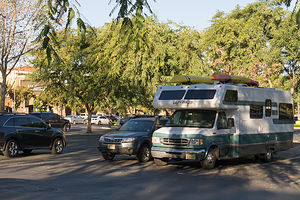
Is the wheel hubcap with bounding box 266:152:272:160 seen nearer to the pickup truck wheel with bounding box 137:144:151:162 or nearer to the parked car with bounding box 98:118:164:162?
the parked car with bounding box 98:118:164:162

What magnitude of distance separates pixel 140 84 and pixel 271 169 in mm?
22250

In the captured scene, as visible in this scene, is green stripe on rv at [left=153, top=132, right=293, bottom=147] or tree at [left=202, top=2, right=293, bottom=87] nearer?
green stripe on rv at [left=153, top=132, right=293, bottom=147]

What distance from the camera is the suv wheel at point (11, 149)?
1764 cm

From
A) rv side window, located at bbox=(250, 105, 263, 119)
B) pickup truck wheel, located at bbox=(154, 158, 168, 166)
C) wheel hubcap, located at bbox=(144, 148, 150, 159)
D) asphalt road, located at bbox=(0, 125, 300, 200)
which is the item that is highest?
rv side window, located at bbox=(250, 105, 263, 119)

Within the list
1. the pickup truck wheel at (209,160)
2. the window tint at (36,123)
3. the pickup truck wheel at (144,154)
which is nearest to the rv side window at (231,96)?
the pickup truck wheel at (209,160)

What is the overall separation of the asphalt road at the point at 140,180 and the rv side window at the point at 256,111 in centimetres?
173

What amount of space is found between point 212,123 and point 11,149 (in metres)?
7.92

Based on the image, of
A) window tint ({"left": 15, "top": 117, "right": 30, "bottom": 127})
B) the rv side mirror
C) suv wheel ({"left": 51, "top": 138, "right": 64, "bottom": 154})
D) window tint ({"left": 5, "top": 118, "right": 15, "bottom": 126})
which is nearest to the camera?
the rv side mirror

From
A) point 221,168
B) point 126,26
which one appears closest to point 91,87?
point 221,168

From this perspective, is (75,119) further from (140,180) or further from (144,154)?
(140,180)

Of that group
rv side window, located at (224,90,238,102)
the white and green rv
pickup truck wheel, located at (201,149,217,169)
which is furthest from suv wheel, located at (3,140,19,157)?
rv side window, located at (224,90,238,102)

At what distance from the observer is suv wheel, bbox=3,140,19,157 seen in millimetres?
17641

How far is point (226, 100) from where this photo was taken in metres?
15.0

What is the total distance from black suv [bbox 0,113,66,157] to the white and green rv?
228 inches
